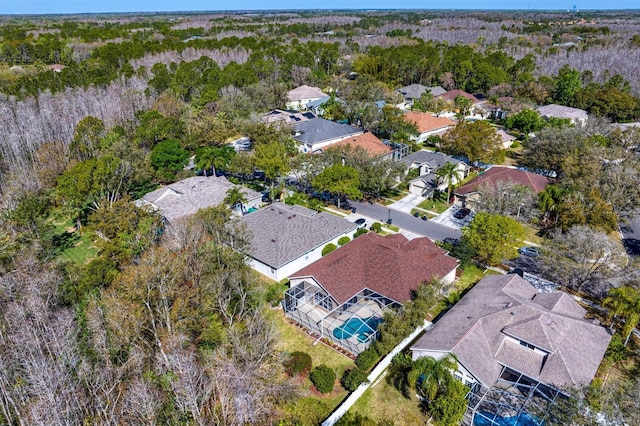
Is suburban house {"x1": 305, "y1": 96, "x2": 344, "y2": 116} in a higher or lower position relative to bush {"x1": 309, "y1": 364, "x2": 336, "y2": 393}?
higher

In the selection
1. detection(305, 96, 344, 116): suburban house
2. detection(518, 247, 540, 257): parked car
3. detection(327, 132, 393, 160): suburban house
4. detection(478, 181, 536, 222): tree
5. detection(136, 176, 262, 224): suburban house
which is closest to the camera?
detection(518, 247, 540, 257): parked car

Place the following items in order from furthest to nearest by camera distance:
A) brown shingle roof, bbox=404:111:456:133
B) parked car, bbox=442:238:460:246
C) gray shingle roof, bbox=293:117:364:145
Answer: brown shingle roof, bbox=404:111:456:133
gray shingle roof, bbox=293:117:364:145
parked car, bbox=442:238:460:246

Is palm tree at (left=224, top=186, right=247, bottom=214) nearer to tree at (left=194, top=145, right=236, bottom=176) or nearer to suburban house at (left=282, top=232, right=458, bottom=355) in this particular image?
tree at (left=194, top=145, right=236, bottom=176)

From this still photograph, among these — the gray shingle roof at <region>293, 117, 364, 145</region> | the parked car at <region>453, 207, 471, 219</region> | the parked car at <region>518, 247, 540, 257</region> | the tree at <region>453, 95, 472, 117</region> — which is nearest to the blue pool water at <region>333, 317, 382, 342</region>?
the parked car at <region>518, 247, 540, 257</region>

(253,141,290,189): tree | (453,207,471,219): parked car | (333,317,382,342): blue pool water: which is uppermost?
(253,141,290,189): tree

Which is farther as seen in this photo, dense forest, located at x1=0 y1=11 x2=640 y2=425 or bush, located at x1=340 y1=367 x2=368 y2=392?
bush, located at x1=340 y1=367 x2=368 y2=392

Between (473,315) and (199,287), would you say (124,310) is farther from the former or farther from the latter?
(473,315)

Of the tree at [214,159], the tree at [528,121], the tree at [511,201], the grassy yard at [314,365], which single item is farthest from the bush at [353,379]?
the tree at [528,121]

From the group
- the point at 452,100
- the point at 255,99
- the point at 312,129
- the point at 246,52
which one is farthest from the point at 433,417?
the point at 246,52
